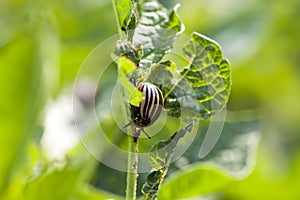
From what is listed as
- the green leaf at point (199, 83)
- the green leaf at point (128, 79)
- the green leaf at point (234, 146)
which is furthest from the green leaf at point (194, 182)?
the green leaf at point (128, 79)

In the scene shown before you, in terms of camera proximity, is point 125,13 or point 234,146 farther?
point 234,146

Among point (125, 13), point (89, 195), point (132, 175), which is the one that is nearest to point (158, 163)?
point (132, 175)

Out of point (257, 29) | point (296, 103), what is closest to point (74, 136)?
point (257, 29)

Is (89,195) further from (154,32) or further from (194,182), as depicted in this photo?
(154,32)

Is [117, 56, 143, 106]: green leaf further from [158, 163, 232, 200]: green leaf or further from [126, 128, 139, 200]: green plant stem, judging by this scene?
[158, 163, 232, 200]: green leaf

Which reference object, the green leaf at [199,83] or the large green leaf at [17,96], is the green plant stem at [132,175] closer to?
the green leaf at [199,83]

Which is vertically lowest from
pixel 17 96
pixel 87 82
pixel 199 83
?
pixel 199 83

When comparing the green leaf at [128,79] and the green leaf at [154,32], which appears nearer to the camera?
the green leaf at [128,79]
